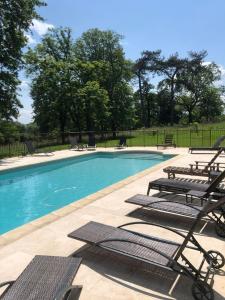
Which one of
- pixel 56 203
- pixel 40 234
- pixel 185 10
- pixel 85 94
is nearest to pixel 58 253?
pixel 40 234

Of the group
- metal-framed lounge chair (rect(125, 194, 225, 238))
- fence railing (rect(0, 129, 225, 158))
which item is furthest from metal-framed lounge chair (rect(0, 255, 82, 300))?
fence railing (rect(0, 129, 225, 158))

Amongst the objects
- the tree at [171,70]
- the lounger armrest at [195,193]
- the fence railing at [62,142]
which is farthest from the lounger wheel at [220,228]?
the tree at [171,70]

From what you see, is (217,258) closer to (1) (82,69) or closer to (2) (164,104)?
(1) (82,69)

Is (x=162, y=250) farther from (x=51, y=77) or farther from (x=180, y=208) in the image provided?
(x=51, y=77)

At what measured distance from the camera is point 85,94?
85.9ft

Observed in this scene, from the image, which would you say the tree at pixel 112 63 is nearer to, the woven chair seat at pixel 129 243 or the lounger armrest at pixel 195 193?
the lounger armrest at pixel 195 193

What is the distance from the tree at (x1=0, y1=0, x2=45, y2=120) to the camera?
563 inches

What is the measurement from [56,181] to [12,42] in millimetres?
8204

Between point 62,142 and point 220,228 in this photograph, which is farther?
point 62,142

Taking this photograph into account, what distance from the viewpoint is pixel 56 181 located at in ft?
35.4

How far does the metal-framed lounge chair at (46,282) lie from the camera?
229cm

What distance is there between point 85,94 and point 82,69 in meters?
3.18

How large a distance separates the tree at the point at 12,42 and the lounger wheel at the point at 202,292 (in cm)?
1434

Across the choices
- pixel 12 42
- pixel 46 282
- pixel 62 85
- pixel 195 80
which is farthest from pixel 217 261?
pixel 195 80
